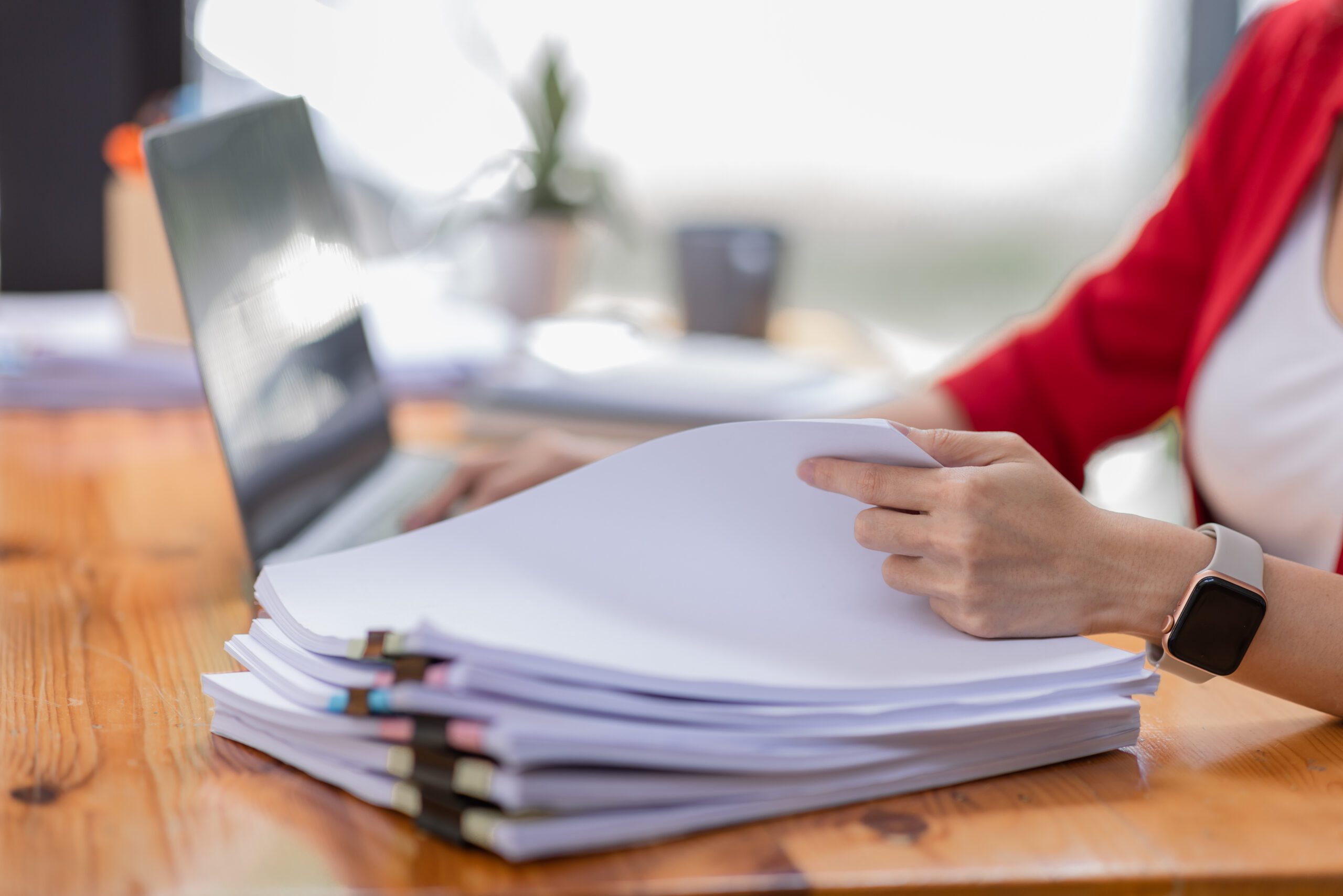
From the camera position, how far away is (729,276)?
159cm

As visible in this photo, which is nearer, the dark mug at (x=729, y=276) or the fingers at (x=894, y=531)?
the fingers at (x=894, y=531)

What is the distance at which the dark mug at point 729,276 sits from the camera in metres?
1.56

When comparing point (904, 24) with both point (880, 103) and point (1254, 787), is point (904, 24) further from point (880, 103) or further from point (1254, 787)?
point (1254, 787)

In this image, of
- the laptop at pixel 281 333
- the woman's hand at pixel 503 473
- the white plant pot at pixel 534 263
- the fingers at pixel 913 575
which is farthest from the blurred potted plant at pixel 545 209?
the fingers at pixel 913 575

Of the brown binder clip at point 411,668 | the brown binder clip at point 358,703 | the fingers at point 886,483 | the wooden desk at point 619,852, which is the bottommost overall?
the wooden desk at point 619,852

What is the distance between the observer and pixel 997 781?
45cm

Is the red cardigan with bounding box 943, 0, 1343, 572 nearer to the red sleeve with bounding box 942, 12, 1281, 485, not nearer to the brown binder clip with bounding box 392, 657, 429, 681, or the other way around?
the red sleeve with bounding box 942, 12, 1281, 485

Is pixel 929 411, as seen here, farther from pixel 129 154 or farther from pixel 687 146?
pixel 687 146

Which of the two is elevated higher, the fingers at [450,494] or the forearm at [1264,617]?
the forearm at [1264,617]

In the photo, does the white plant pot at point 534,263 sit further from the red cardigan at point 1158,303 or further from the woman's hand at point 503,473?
the woman's hand at point 503,473

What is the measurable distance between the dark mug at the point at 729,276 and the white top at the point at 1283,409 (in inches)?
29.0

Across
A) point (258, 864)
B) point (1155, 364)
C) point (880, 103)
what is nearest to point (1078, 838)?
point (258, 864)

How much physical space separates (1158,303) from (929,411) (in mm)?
254

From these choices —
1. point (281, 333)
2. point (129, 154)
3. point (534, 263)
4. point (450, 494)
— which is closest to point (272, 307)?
point (281, 333)
